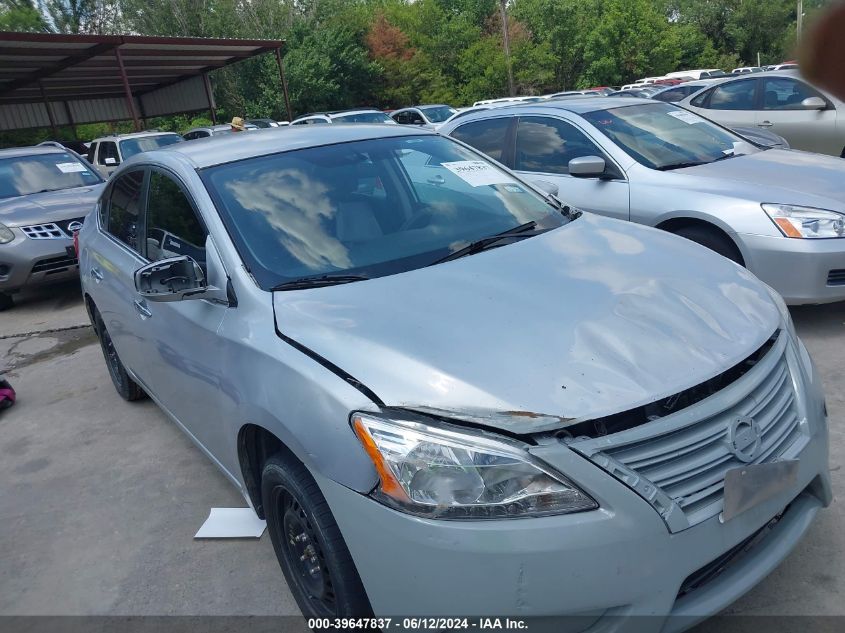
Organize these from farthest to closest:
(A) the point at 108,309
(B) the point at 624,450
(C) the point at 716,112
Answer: (C) the point at 716,112, (A) the point at 108,309, (B) the point at 624,450

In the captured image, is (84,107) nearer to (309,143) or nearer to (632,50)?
(632,50)

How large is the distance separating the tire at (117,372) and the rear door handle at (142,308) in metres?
1.09

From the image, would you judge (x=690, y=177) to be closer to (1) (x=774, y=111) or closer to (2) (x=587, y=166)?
(2) (x=587, y=166)

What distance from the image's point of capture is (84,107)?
30.0 meters

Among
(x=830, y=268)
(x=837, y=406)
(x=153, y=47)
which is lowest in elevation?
(x=837, y=406)

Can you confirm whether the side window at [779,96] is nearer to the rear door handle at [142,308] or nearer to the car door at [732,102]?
the car door at [732,102]

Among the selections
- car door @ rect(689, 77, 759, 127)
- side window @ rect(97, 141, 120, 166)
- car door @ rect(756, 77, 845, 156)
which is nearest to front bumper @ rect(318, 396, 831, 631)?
car door @ rect(756, 77, 845, 156)

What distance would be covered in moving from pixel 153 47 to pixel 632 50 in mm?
27281

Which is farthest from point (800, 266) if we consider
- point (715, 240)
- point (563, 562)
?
point (563, 562)

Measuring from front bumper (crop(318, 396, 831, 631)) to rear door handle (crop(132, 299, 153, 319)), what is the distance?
1.95 m

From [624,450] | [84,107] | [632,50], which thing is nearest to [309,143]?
[624,450]

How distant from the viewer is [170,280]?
286 centimetres

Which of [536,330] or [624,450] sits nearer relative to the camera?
[624,450]

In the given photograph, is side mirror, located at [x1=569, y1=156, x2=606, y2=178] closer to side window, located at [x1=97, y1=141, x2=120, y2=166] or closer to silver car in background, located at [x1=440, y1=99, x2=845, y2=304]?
silver car in background, located at [x1=440, y1=99, x2=845, y2=304]
